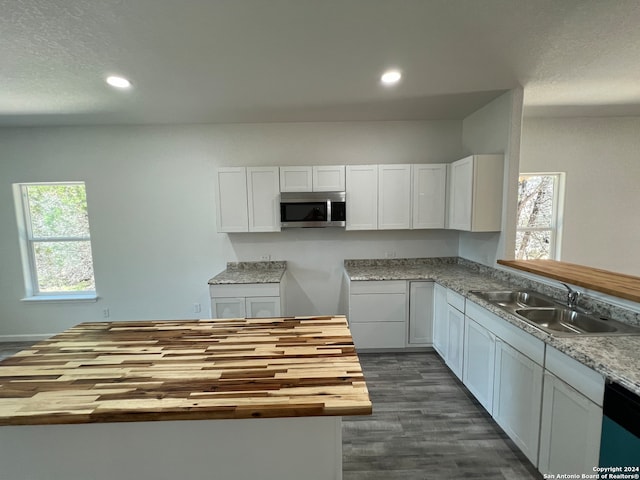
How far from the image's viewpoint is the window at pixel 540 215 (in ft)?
11.9

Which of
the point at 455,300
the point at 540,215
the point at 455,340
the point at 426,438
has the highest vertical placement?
the point at 540,215

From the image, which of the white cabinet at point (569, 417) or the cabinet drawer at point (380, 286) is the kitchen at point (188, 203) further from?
the white cabinet at point (569, 417)

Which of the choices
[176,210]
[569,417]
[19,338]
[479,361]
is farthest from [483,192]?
[19,338]

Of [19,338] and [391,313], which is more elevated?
[391,313]

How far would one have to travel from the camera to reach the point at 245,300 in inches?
119

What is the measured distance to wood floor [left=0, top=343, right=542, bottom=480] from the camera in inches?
66.8

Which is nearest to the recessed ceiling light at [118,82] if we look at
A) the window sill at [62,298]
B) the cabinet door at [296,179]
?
the cabinet door at [296,179]

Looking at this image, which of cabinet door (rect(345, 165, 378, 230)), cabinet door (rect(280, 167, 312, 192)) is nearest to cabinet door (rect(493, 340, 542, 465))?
cabinet door (rect(345, 165, 378, 230))

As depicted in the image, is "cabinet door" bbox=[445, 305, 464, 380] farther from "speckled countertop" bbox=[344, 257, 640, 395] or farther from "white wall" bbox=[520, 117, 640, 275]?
"white wall" bbox=[520, 117, 640, 275]

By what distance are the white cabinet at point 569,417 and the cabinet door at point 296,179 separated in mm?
2642

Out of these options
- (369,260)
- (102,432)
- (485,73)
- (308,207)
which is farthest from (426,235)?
(102,432)

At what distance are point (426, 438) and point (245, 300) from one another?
6.98 ft

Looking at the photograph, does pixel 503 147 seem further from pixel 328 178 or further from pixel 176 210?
pixel 176 210

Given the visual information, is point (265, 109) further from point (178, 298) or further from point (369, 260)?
point (178, 298)
